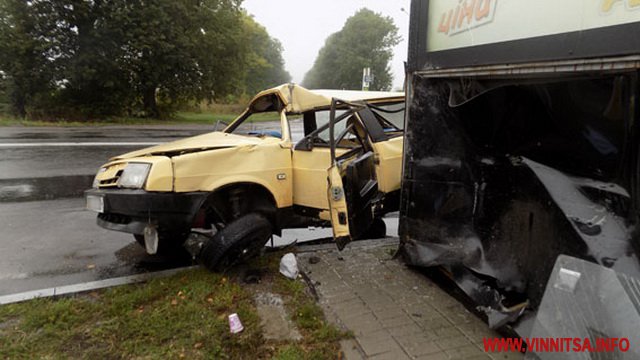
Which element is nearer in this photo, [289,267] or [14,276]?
[14,276]

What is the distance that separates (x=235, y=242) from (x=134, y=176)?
106 centimetres

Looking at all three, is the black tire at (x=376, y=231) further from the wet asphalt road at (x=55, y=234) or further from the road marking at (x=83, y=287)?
the road marking at (x=83, y=287)

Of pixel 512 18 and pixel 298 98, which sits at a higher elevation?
pixel 512 18

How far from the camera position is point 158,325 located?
2814 mm

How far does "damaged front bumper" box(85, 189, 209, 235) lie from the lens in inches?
122

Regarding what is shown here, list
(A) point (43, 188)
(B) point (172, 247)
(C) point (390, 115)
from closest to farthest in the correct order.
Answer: (B) point (172, 247) < (C) point (390, 115) < (A) point (43, 188)

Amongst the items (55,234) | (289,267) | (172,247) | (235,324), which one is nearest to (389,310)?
(289,267)

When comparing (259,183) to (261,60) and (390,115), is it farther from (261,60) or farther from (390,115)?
(261,60)

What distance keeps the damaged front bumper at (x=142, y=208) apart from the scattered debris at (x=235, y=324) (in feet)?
3.18

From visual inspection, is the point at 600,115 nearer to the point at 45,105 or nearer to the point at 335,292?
the point at 335,292

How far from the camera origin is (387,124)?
446 centimetres

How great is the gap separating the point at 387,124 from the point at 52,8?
2110cm

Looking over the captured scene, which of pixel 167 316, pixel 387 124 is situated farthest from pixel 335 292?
pixel 387 124

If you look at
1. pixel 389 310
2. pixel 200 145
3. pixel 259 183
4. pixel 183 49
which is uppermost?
pixel 183 49
